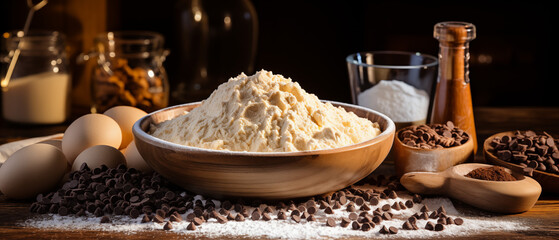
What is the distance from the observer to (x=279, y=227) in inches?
46.6

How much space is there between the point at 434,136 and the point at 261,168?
1.50 feet

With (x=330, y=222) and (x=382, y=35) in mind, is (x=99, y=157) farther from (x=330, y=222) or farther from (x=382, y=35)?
(x=382, y=35)

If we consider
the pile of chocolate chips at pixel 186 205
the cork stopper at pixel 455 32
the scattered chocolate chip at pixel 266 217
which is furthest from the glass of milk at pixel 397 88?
the scattered chocolate chip at pixel 266 217

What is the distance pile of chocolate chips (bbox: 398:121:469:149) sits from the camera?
1440 mm

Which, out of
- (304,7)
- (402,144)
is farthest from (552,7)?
(402,144)

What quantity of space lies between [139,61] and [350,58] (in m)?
0.71

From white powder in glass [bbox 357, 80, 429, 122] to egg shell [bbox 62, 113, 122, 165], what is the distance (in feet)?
2.16

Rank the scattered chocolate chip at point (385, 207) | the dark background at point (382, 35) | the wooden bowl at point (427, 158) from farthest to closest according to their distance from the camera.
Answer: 1. the dark background at point (382, 35)
2. the wooden bowl at point (427, 158)
3. the scattered chocolate chip at point (385, 207)

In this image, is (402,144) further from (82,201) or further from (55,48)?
(55,48)

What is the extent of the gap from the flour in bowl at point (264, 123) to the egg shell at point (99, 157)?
12 cm

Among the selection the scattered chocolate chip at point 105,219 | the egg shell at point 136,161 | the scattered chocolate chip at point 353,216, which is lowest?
the scattered chocolate chip at point 353,216

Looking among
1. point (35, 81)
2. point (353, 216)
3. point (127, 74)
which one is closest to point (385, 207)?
point (353, 216)

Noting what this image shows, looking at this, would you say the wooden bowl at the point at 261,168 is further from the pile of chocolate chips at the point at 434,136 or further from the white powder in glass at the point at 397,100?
the white powder in glass at the point at 397,100

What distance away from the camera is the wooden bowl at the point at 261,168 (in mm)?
1188
